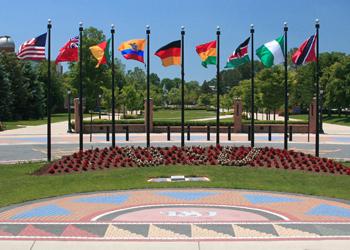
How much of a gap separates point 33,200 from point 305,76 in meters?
88.0

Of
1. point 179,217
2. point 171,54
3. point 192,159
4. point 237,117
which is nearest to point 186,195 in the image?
Answer: point 179,217

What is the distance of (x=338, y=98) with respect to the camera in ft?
255

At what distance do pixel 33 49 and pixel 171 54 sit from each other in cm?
608

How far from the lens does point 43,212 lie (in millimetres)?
12789

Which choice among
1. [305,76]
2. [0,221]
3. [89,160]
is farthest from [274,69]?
[0,221]

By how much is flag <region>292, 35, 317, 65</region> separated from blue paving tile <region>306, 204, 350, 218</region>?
1136 centimetres

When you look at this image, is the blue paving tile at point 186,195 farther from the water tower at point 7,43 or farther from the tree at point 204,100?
the tree at point 204,100

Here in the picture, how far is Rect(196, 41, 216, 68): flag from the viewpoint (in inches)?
962

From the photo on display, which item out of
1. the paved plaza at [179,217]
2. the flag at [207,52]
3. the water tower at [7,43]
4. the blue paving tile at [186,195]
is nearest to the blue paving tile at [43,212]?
the paved plaza at [179,217]

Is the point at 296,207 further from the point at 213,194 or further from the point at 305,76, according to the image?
the point at 305,76

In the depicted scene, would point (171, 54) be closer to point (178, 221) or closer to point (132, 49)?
point (132, 49)

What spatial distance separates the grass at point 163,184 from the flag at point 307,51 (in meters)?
6.22

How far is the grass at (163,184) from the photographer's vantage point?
630 inches
